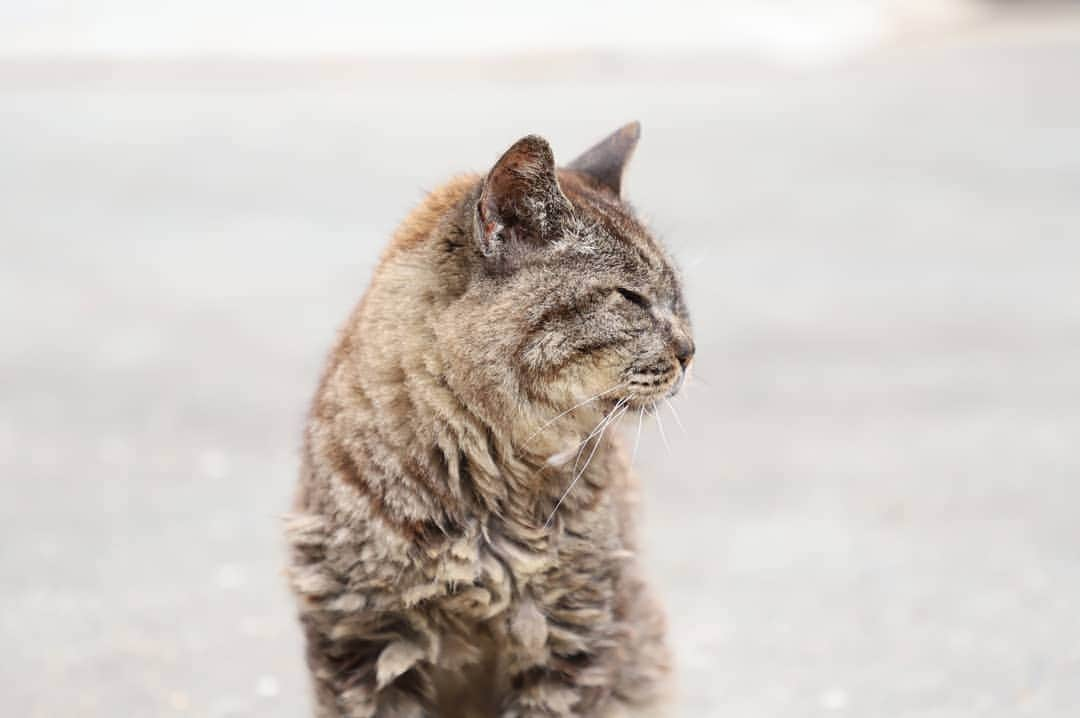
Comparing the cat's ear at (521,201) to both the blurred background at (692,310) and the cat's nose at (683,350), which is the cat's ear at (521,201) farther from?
the blurred background at (692,310)

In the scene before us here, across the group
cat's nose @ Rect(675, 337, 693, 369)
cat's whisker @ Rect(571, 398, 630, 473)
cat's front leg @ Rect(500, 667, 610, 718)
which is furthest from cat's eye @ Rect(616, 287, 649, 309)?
cat's front leg @ Rect(500, 667, 610, 718)

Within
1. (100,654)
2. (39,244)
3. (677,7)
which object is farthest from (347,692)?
(677,7)

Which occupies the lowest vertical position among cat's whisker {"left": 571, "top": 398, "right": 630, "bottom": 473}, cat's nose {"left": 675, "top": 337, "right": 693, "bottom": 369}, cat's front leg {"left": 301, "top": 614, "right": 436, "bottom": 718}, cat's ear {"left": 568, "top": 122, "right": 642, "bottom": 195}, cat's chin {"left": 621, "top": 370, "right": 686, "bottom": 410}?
cat's front leg {"left": 301, "top": 614, "right": 436, "bottom": 718}

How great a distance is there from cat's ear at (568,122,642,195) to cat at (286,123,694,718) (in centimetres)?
27

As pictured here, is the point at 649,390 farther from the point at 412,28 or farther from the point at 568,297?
the point at 412,28

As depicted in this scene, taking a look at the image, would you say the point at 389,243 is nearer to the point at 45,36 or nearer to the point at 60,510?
the point at 60,510

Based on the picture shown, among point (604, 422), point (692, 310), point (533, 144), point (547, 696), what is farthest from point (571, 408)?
point (692, 310)

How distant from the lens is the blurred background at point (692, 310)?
4480 mm

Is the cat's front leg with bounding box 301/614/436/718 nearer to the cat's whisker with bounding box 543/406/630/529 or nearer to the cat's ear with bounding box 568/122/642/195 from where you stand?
the cat's whisker with bounding box 543/406/630/529

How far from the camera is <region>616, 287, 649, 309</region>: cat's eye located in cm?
312

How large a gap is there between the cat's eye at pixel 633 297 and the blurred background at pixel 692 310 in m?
1.47

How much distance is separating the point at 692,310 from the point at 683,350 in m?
4.35

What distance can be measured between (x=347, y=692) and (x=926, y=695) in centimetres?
185

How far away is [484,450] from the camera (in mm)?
3062
